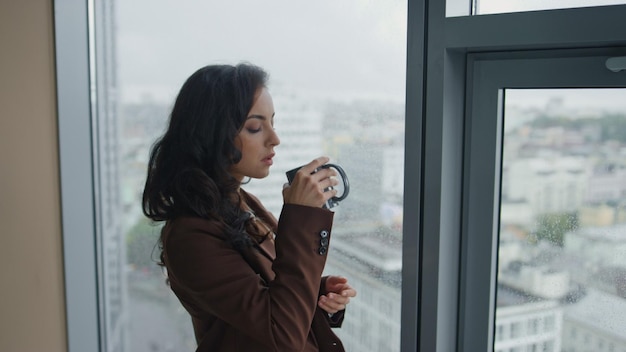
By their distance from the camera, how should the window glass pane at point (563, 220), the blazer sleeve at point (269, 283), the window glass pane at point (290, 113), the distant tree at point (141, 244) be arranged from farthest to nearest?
the distant tree at point (141, 244) → the window glass pane at point (290, 113) → the window glass pane at point (563, 220) → the blazer sleeve at point (269, 283)

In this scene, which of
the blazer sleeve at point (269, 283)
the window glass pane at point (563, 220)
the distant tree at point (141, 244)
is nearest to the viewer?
the blazer sleeve at point (269, 283)

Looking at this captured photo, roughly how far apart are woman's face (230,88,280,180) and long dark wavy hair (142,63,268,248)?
0.02 m

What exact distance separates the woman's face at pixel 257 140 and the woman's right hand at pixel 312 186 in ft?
0.25

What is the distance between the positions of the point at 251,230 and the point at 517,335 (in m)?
0.61

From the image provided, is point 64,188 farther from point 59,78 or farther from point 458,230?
point 458,230

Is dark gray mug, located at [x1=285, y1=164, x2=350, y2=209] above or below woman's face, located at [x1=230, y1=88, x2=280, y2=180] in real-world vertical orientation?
below

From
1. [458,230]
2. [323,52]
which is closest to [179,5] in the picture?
[323,52]

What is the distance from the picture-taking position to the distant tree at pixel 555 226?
53.7 inches

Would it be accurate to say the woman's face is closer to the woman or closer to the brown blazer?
the woman

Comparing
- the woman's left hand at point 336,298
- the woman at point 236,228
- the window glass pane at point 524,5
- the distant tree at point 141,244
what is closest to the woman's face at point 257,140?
the woman at point 236,228

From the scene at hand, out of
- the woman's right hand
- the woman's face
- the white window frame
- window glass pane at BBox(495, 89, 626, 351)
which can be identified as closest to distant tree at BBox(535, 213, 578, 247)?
window glass pane at BBox(495, 89, 626, 351)

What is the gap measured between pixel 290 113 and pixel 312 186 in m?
0.53

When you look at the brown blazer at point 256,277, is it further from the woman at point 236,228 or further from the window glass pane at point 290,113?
the window glass pane at point 290,113

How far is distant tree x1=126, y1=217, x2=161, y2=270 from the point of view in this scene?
2.19 m
